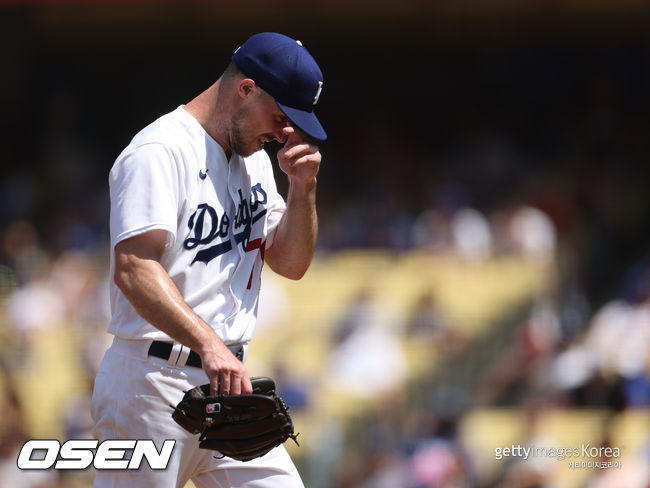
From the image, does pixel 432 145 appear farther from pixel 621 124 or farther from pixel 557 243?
pixel 557 243

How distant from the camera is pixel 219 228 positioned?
3.15 meters

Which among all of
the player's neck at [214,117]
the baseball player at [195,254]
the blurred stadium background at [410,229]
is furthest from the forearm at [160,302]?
the blurred stadium background at [410,229]

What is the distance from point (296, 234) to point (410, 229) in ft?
18.8

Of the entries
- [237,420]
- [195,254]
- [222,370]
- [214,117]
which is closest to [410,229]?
[214,117]

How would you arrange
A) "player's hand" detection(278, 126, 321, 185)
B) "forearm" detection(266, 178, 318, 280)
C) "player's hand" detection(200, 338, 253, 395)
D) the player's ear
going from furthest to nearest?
"forearm" detection(266, 178, 318, 280) < "player's hand" detection(278, 126, 321, 185) < the player's ear < "player's hand" detection(200, 338, 253, 395)

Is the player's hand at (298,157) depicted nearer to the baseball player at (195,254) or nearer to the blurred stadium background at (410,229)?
the baseball player at (195,254)

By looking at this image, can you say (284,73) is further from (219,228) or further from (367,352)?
(367,352)

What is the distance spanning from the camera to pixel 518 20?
37.6ft

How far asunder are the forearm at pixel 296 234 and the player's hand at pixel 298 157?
0.23 feet

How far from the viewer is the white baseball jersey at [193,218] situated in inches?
116

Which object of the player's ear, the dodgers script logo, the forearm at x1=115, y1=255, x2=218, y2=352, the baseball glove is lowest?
the baseball glove

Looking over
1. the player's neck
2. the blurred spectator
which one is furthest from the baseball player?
the blurred spectator

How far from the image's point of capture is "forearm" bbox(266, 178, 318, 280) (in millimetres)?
3430

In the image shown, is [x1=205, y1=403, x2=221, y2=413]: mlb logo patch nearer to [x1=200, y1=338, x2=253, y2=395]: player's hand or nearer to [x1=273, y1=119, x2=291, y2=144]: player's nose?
[x1=200, y1=338, x2=253, y2=395]: player's hand
